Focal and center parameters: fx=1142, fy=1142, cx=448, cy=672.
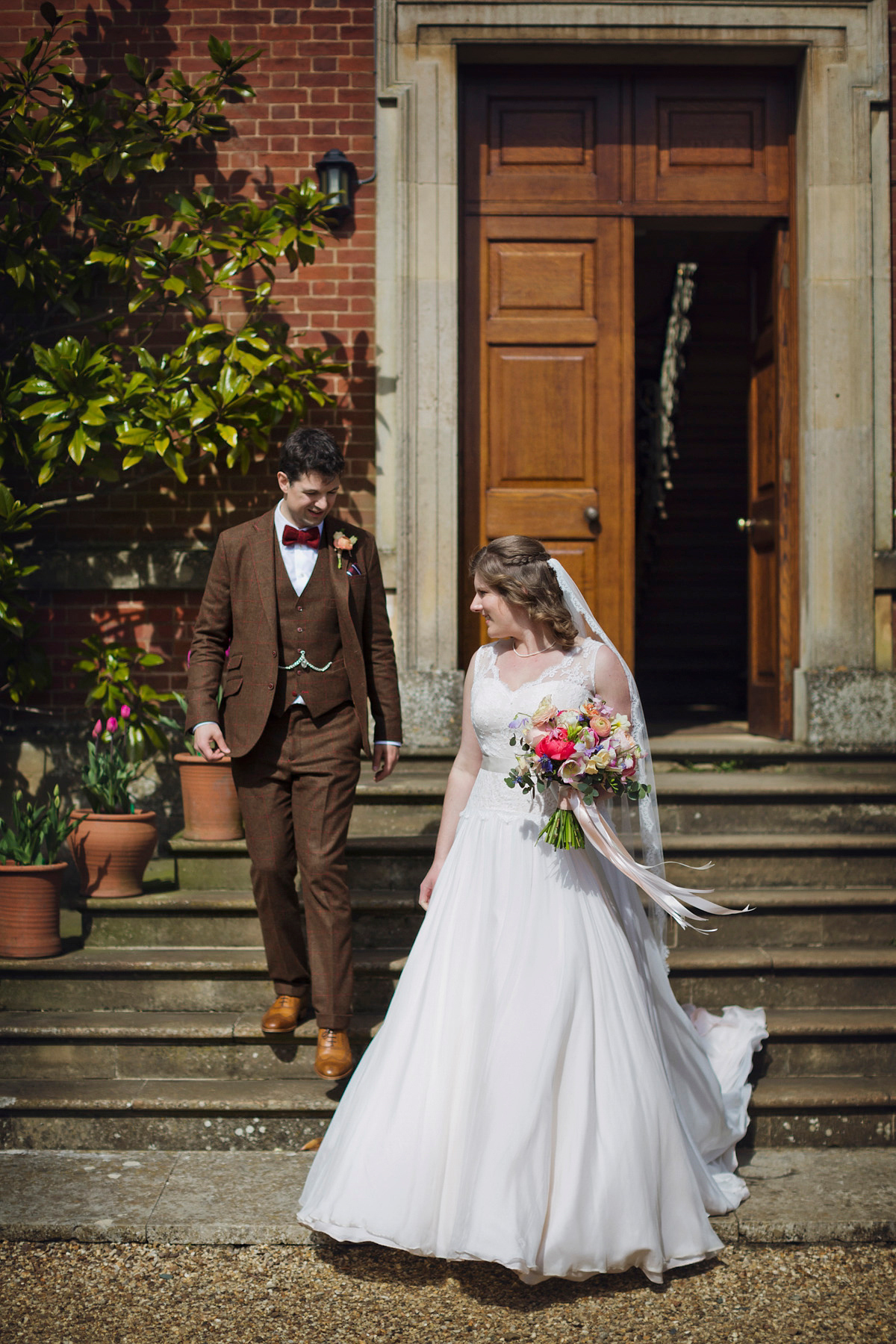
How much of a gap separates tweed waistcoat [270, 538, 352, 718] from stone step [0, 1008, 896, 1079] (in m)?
1.14

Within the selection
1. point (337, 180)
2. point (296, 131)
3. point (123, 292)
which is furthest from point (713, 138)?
point (123, 292)

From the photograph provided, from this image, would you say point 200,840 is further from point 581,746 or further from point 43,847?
point 581,746

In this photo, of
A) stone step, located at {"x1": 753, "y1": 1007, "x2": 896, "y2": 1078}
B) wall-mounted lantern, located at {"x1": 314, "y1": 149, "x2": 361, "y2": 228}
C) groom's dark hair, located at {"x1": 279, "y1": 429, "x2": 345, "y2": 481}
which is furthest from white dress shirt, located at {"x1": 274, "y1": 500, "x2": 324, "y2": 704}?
wall-mounted lantern, located at {"x1": 314, "y1": 149, "x2": 361, "y2": 228}

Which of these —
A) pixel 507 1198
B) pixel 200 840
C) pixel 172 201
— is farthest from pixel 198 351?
pixel 507 1198

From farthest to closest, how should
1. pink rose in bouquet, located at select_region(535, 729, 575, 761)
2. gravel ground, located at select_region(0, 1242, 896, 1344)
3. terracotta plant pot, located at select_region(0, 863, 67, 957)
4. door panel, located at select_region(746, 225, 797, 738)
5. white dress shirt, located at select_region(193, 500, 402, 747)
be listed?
1. door panel, located at select_region(746, 225, 797, 738)
2. terracotta plant pot, located at select_region(0, 863, 67, 957)
3. white dress shirt, located at select_region(193, 500, 402, 747)
4. pink rose in bouquet, located at select_region(535, 729, 575, 761)
5. gravel ground, located at select_region(0, 1242, 896, 1344)

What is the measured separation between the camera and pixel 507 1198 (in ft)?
8.89

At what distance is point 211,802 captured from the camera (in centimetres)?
477

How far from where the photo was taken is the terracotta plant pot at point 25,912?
13.9ft

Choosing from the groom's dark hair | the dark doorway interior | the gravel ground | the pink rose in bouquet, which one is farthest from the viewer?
the dark doorway interior

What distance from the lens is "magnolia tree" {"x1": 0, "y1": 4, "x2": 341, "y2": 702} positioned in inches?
194

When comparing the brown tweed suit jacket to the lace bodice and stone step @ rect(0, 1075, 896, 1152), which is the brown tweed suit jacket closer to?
the lace bodice

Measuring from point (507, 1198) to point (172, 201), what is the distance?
4488mm

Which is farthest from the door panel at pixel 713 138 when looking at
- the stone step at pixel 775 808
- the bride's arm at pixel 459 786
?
the bride's arm at pixel 459 786

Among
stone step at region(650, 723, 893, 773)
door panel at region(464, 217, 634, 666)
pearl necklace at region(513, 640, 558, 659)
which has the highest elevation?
door panel at region(464, 217, 634, 666)
